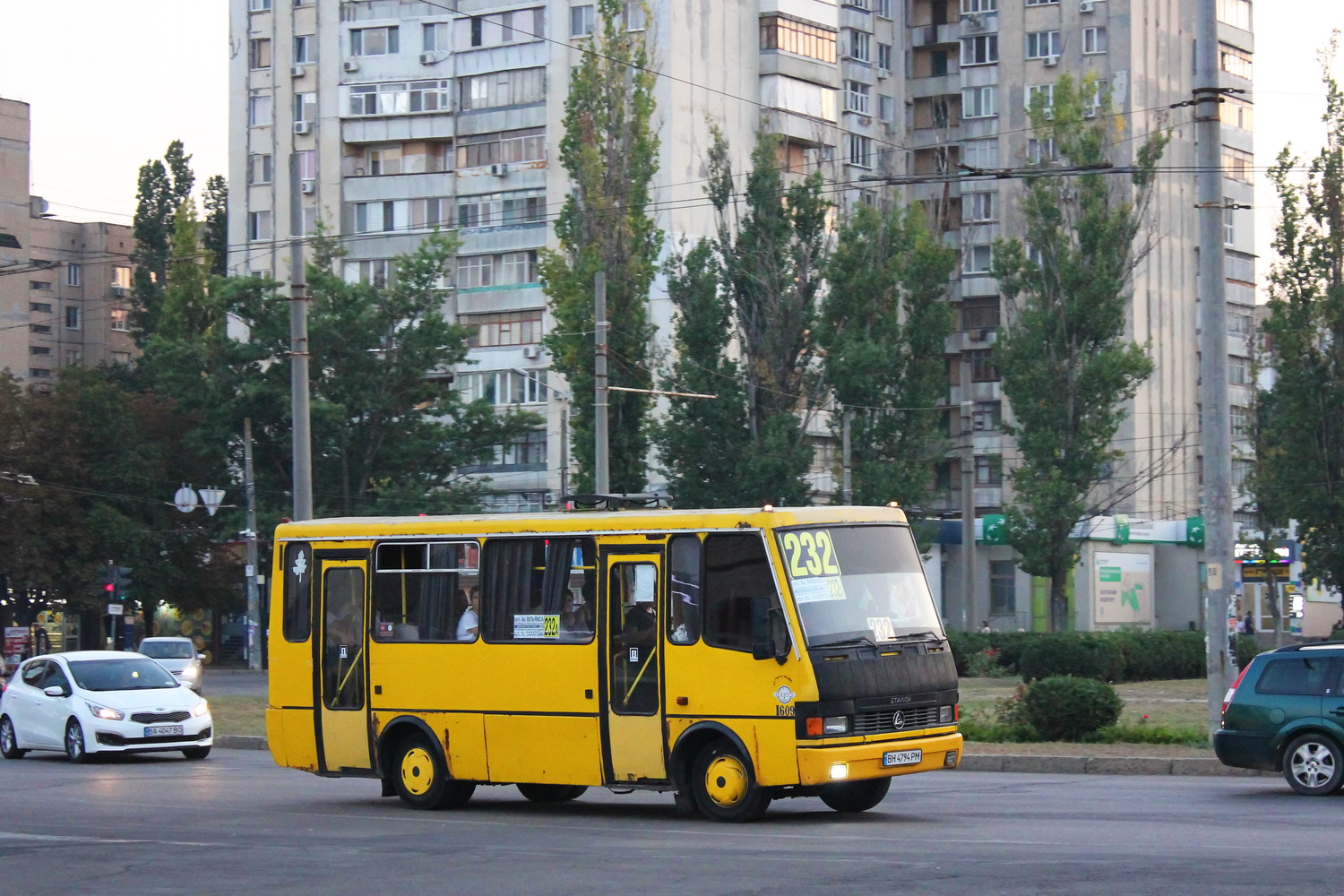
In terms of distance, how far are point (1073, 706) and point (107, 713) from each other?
1194cm

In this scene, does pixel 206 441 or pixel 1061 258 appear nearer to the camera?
pixel 1061 258

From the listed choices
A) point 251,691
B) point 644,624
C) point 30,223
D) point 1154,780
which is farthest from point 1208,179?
point 30,223

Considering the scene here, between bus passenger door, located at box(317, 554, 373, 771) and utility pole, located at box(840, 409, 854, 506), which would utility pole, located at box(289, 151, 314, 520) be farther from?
utility pole, located at box(840, 409, 854, 506)

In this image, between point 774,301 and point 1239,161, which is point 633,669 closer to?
point 774,301

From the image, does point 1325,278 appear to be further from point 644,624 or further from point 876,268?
point 644,624

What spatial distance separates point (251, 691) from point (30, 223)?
2881 inches

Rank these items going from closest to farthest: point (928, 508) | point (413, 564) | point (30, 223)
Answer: point (413, 564) → point (928, 508) → point (30, 223)

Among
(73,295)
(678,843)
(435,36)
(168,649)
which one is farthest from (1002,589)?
(73,295)

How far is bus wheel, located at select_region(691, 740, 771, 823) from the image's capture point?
1482cm

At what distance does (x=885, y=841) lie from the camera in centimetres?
1329

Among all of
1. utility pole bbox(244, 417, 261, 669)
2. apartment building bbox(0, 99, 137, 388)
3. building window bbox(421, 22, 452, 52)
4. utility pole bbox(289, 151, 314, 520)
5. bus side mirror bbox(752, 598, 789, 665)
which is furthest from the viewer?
apartment building bbox(0, 99, 137, 388)

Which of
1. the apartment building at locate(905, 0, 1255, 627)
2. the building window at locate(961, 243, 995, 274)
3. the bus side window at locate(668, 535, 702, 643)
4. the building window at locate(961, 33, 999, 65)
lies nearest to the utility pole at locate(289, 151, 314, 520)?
the bus side window at locate(668, 535, 702, 643)

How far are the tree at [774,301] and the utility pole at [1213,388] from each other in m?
34.3

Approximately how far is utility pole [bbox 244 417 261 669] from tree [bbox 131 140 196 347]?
26693 millimetres
